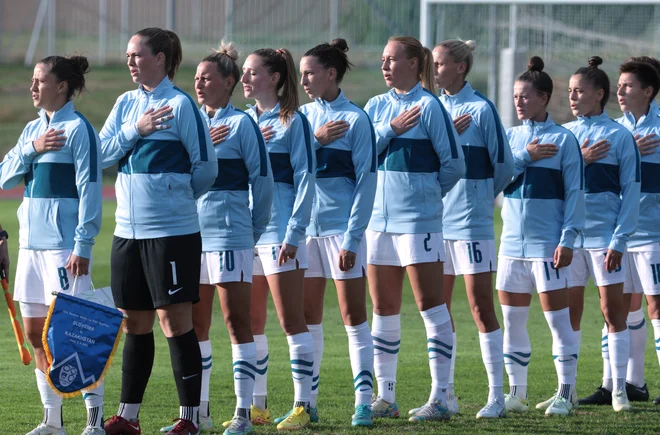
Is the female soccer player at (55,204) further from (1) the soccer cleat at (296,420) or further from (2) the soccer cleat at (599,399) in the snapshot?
(2) the soccer cleat at (599,399)

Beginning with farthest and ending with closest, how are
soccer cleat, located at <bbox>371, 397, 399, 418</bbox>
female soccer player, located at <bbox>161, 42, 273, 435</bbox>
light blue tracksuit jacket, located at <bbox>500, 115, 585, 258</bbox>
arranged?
1. light blue tracksuit jacket, located at <bbox>500, 115, 585, 258</bbox>
2. soccer cleat, located at <bbox>371, 397, 399, 418</bbox>
3. female soccer player, located at <bbox>161, 42, 273, 435</bbox>

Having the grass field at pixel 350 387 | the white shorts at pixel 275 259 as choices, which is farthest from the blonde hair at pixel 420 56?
the grass field at pixel 350 387

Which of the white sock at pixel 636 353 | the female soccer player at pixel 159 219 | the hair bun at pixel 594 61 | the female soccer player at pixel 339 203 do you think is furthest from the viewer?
the white sock at pixel 636 353

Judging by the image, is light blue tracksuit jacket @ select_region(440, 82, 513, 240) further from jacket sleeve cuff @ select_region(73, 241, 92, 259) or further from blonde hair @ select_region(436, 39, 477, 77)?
jacket sleeve cuff @ select_region(73, 241, 92, 259)

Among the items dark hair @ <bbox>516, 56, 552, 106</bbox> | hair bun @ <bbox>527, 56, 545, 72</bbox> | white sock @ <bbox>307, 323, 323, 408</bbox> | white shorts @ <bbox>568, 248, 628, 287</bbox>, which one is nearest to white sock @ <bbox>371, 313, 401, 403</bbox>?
white sock @ <bbox>307, 323, 323, 408</bbox>

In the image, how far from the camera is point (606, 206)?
7211 mm

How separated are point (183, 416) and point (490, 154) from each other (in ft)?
8.11

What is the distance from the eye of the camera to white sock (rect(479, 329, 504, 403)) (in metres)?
6.77

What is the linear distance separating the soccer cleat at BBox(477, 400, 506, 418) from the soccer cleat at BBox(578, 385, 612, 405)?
2.98 ft

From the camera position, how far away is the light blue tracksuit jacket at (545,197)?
687 cm

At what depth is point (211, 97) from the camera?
6.15 m

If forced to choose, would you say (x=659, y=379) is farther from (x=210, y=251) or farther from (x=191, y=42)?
(x=191, y=42)

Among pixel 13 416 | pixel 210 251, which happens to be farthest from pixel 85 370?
pixel 13 416

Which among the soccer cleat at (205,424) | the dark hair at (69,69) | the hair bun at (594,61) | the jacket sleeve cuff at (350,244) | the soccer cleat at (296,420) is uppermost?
the hair bun at (594,61)
